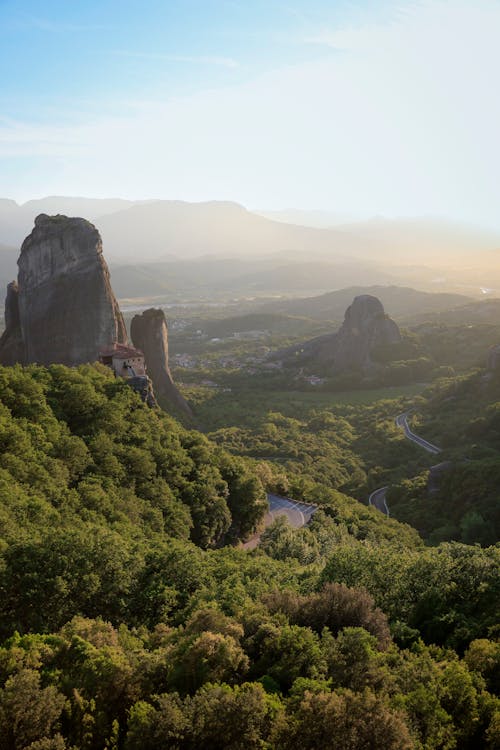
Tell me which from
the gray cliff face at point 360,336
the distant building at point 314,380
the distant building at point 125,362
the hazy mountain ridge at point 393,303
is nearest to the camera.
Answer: the distant building at point 125,362

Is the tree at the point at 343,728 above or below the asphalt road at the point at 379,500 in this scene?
above

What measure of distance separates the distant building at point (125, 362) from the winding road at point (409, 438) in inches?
787

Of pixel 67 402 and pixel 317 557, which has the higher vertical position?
pixel 67 402

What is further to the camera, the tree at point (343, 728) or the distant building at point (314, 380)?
the distant building at point (314, 380)

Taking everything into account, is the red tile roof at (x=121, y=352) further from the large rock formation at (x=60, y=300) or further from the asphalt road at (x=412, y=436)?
the asphalt road at (x=412, y=436)

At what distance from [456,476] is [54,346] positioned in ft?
114

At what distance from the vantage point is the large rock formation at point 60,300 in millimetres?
51406

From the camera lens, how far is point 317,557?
2553 centimetres

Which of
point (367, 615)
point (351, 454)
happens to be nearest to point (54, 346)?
point (351, 454)

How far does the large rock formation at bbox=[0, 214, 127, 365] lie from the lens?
51.4 metres

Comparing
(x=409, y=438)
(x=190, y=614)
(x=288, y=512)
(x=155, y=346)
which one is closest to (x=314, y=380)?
(x=409, y=438)

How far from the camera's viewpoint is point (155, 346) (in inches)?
2296

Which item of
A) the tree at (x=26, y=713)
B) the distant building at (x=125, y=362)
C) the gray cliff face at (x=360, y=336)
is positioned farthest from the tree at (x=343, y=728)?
the gray cliff face at (x=360, y=336)

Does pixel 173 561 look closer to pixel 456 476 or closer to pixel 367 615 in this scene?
pixel 367 615
